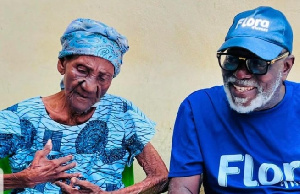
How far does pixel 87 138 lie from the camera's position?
3.36 meters

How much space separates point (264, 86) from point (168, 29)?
4.83 feet

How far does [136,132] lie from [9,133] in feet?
2.24

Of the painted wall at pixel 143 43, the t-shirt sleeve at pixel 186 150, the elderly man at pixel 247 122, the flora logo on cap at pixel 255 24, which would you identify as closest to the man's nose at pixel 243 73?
the elderly man at pixel 247 122

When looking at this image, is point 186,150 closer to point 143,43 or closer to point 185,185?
point 185,185

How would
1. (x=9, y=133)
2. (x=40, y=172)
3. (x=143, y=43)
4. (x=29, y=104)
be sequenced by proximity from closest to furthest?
1. (x=40, y=172)
2. (x=9, y=133)
3. (x=29, y=104)
4. (x=143, y=43)

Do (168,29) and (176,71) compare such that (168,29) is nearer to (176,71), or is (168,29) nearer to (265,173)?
(176,71)

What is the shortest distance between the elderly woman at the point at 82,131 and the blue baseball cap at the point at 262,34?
666mm

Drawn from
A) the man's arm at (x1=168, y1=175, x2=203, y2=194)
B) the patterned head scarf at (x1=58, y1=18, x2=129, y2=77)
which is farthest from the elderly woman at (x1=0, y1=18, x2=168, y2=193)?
the man's arm at (x1=168, y1=175, x2=203, y2=194)

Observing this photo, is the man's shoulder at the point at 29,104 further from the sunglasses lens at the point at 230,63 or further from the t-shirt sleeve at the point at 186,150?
the sunglasses lens at the point at 230,63

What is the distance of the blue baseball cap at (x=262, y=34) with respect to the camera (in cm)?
294

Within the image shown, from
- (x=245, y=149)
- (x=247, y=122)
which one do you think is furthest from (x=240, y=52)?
(x=245, y=149)

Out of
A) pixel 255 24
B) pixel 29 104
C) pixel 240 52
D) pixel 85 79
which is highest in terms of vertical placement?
pixel 255 24

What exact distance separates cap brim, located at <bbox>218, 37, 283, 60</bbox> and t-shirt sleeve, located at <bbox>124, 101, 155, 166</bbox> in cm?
71

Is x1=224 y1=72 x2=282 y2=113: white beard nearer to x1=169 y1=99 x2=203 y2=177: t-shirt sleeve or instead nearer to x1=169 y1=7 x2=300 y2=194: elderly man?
x1=169 y1=7 x2=300 y2=194: elderly man
